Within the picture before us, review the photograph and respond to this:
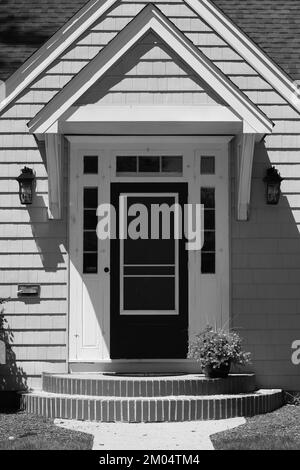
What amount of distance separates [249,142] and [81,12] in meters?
2.76

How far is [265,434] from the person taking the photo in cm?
790

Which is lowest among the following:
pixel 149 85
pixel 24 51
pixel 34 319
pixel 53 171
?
pixel 34 319

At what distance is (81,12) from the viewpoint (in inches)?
403

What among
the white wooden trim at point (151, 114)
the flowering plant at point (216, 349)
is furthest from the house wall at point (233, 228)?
the flowering plant at point (216, 349)

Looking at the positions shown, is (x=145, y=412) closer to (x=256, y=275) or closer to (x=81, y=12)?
(x=256, y=275)

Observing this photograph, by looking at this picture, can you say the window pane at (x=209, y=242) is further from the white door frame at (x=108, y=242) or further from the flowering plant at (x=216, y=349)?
the flowering plant at (x=216, y=349)

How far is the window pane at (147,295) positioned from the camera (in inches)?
399

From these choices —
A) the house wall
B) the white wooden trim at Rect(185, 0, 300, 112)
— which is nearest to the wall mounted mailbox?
the house wall

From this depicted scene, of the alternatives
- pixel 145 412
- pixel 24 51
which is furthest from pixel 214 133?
pixel 145 412

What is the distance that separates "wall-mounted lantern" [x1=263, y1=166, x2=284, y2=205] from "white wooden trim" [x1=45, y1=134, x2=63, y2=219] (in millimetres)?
2595

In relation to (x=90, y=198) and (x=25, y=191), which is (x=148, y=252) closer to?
(x=90, y=198)

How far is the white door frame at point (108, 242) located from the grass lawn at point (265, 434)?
5.23 ft

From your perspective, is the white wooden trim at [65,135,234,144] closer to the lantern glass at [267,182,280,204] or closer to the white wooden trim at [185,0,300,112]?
the lantern glass at [267,182,280,204]

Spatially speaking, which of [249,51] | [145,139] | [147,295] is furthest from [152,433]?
[249,51]
